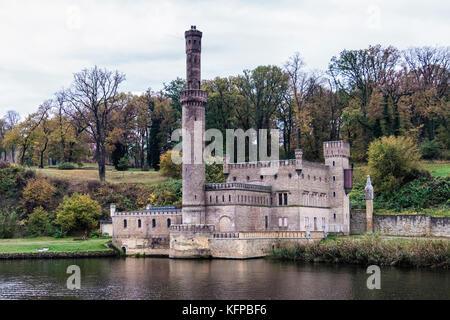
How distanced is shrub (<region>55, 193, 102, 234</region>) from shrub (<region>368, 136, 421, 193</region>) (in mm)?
28430

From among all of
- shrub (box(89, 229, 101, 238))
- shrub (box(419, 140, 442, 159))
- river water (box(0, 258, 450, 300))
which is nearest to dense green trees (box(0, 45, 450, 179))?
shrub (box(419, 140, 442, 159))

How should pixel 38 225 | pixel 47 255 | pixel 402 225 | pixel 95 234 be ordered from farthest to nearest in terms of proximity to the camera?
1. pixel 38 225
2. pixel 95 234
3. pixel 402 225
4. pixel 47 255

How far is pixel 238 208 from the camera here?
53.8m

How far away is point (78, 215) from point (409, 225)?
31811 millimetres

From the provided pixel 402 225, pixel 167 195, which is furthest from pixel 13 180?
pixel 402 225

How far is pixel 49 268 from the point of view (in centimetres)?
4506

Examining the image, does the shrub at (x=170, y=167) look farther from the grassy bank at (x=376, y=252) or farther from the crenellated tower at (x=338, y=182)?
the grassy bank at (x=376, y=252)

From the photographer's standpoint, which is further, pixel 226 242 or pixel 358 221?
pixel 358 221

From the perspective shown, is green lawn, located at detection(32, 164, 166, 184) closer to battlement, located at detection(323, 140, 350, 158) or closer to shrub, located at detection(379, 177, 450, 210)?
battlement, located at detection(323, 140, 350, 158)

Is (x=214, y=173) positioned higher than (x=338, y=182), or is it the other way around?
(x=214, y=173)

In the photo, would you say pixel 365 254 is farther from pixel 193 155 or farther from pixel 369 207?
pixel 193 155

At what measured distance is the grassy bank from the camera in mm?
41812

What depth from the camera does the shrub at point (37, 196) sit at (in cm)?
6881
